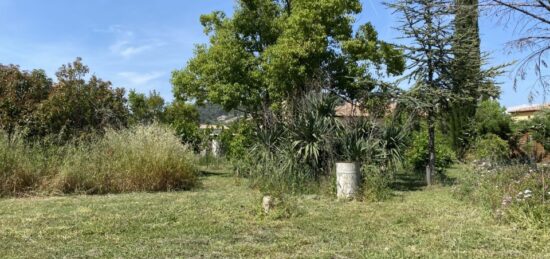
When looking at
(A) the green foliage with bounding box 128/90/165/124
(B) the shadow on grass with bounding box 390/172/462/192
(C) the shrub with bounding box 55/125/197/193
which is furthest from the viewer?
(A) the green foliage with bounding box 128/90/165/124

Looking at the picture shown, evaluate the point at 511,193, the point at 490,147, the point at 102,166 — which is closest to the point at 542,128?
the point at 490,147

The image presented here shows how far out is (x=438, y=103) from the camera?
1186 centimetres

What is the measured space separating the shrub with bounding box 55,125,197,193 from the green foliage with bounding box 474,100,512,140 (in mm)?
12050

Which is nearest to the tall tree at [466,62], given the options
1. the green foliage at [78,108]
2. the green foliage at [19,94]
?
the green foliage at [78,108]

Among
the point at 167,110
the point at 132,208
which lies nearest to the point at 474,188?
the point at 132,208

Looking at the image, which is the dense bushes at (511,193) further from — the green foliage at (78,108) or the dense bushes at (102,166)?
the green foliage at (78,108)

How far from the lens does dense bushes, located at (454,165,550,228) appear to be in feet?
19.9

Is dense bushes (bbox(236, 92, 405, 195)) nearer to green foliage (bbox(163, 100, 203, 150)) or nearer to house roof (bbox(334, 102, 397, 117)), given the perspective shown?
house roof (bbox(334, 102, 397, 117))

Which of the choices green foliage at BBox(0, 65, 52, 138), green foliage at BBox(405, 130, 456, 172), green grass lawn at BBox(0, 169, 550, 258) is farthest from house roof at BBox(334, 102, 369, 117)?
green foliage at BBox(0, 65, 52, 138)

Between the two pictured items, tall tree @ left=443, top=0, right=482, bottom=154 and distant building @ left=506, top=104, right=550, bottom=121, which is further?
distant building @ left=506, top=104, right=550, bottom=121

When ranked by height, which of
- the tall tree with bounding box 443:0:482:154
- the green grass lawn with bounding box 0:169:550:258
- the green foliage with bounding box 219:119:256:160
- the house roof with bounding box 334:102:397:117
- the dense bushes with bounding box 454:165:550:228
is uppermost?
the tall tree with bounding box 443:0:482:154

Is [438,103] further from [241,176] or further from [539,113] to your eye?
[539,113]

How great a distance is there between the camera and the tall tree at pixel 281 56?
45.0 feet

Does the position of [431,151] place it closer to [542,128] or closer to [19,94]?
[542,128]
